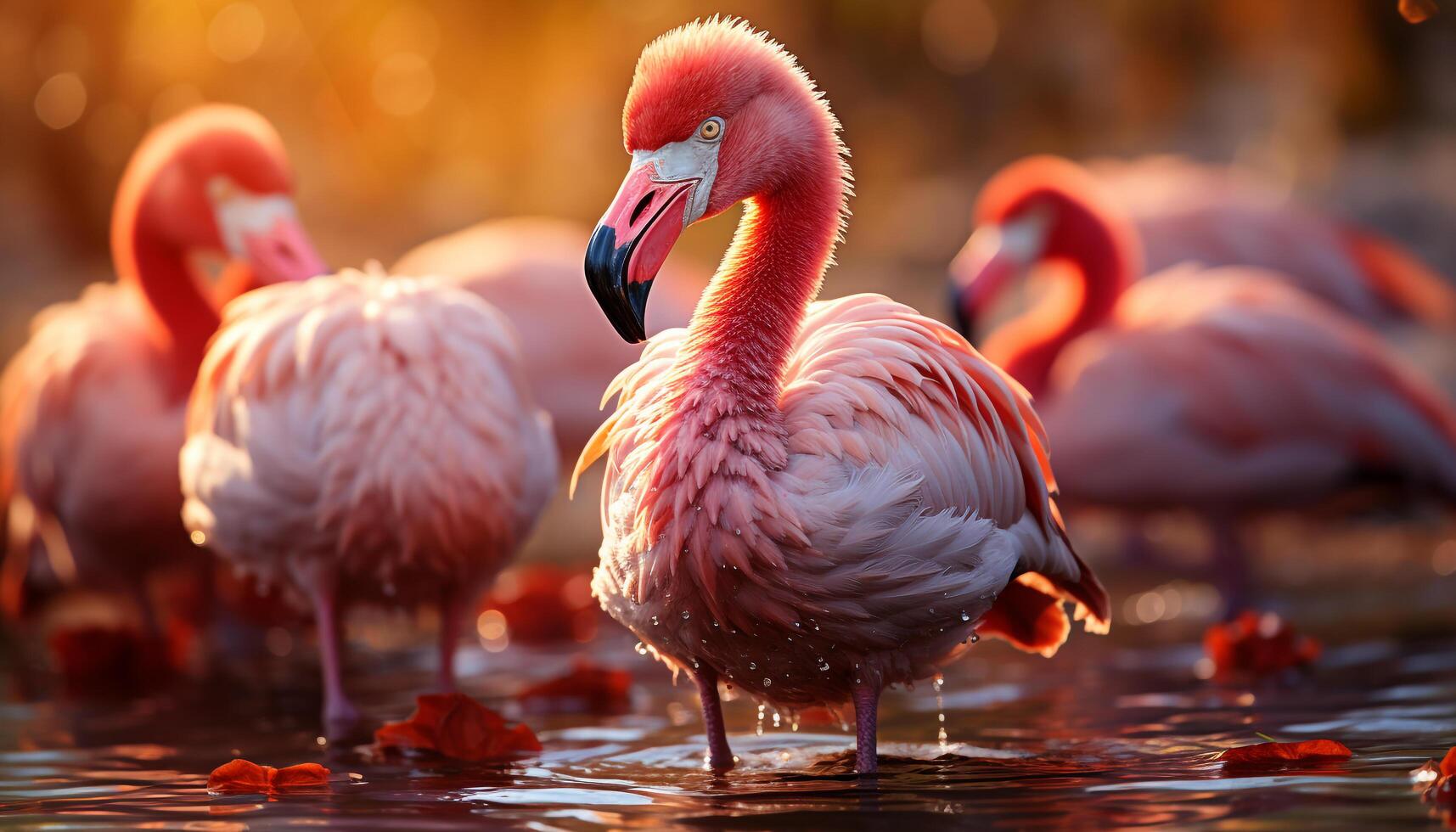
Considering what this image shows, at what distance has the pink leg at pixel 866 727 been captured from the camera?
3.71 m

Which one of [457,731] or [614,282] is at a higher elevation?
[614,282]

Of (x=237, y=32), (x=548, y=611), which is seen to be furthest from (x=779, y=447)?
(x=237, y=32)

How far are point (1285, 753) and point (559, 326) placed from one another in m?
4.43

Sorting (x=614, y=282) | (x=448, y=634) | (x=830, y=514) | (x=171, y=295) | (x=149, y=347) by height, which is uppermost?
(x=171, y=295)

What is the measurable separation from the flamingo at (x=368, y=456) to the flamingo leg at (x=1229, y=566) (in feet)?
9.99

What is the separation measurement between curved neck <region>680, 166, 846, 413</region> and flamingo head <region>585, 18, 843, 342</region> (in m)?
0.06

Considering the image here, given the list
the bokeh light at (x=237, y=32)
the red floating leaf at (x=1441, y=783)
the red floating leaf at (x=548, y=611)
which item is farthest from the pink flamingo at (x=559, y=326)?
the bokeh light at (x=237, y=32)

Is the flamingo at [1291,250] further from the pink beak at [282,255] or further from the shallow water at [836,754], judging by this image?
the pink beak at [282,255]

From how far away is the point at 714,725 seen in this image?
3.90m

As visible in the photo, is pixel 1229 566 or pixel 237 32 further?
pixel 237 32

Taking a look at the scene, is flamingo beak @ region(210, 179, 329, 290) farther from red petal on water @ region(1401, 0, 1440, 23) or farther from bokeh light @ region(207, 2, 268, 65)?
bokeh light @ region(207, 2, 268, 65)

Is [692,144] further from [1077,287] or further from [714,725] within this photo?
[1077,287]

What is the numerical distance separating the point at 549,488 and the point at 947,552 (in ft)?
5.66

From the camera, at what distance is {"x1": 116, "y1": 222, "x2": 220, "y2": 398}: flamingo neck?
19.9 feet
